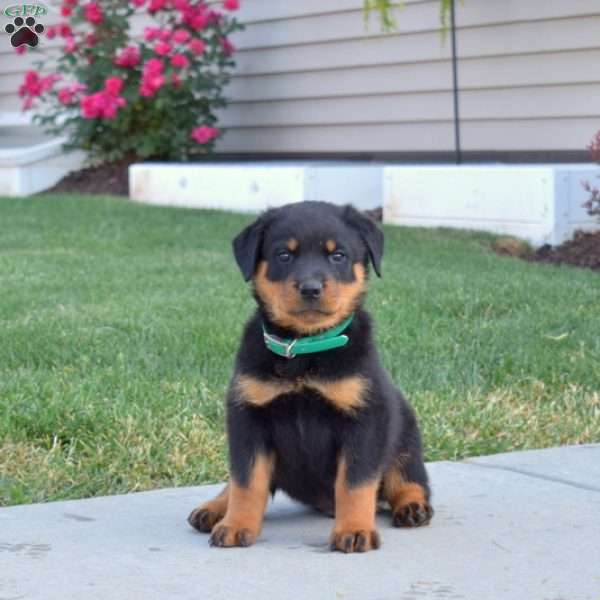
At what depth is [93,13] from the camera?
1310 centimetres

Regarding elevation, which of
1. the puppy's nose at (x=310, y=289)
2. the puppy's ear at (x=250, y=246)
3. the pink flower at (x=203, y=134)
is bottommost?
the puppy's nose at (x=310, y=289)

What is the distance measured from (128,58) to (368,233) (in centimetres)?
948

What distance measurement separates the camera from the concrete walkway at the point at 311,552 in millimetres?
3373

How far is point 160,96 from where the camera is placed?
42.6ft

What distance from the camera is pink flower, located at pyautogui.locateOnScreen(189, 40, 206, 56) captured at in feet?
42.1

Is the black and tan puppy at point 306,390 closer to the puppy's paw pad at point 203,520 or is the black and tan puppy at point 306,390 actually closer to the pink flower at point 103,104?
the puppy's paw pad at point 203,520

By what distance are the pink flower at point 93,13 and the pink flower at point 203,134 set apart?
1424 millimetres

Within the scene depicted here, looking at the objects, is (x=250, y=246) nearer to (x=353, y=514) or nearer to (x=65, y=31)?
(x=353, y=514)

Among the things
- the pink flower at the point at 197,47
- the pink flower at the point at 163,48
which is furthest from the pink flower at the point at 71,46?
the pink flower at the point at 197,47

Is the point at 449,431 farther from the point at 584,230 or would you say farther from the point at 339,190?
the point at 339,190

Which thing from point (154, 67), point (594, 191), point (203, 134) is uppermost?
point (154, 67)

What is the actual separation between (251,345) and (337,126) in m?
9.25

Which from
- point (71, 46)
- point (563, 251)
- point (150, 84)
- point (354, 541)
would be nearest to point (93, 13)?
point (71, 46)

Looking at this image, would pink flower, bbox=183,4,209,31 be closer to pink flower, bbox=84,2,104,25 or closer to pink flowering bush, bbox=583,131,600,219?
pink flower, bbox=84,2,104,25
